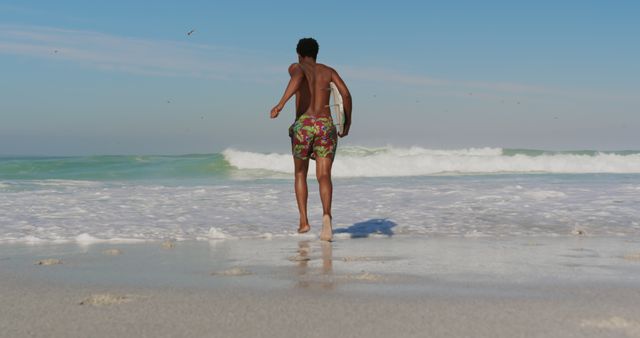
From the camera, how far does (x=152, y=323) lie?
9.76ft

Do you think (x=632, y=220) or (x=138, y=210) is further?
(x=138, y=210)

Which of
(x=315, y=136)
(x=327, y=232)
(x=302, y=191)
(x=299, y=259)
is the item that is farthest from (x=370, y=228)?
(x=299, y=259)

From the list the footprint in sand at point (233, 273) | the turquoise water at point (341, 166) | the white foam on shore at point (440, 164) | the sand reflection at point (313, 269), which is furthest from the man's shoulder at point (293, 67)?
the white foam on shore at point (440, 164)

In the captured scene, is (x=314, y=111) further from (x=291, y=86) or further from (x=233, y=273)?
(x=233, y=273)

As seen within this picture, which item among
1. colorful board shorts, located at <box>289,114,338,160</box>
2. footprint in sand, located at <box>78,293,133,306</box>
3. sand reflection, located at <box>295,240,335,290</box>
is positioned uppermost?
colorful board shorts, located at <box>289,114,338,160</box>

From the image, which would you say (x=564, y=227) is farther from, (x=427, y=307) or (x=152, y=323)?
(x=152, y=323)

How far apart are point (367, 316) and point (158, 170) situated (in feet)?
73.7

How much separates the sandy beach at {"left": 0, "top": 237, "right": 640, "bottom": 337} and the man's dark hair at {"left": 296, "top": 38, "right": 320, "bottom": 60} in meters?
1.86

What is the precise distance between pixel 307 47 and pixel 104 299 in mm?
3743

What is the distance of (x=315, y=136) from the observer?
260 inches

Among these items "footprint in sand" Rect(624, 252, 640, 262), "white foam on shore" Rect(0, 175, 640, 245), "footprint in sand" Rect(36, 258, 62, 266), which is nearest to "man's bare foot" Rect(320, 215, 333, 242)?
"white foam on shore" Rect(0, 175, 640, 245)

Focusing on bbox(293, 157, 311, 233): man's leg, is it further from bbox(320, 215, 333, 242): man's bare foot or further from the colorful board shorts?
bbox(320, 215, 333, 242): man's bare foot

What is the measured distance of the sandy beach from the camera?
2.90 m

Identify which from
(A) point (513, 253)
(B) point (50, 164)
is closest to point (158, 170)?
(B) point (50, 164)
